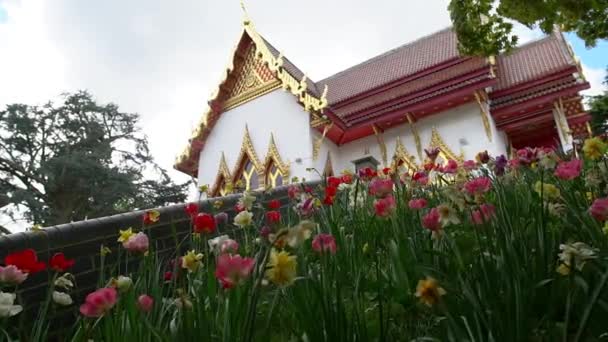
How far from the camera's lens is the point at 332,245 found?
3.75 feet

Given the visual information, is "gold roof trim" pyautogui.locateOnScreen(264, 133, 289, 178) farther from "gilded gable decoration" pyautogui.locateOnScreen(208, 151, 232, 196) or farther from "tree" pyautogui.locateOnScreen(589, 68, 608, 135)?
"tree" pyautogui.locateOnScreen(589, 68, 608, 135)

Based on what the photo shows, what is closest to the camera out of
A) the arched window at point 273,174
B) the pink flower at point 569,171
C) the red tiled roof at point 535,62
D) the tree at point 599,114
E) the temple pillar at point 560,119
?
the pink flower at point 569,171

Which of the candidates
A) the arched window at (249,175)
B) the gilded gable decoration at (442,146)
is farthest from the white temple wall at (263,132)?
the gilded gable decoration at (442,146)

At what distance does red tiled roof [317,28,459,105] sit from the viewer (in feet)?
38.8

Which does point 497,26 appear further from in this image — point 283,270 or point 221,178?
point 221,178

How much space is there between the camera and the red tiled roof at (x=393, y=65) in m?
11.8

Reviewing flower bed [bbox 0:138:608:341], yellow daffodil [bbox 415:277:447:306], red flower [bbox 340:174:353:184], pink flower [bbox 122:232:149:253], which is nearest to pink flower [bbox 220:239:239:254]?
flower bed [bbox 0:138:608:341]

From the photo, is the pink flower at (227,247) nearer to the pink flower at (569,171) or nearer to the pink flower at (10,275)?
the pink flower at (10,275)

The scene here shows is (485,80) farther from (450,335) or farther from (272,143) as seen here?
(450,335)

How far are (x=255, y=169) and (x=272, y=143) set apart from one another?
A: 3.09ft

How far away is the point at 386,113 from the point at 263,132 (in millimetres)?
3602

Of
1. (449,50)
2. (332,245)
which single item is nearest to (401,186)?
(332,245)

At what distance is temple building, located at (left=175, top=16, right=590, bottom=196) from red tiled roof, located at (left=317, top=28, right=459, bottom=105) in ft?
0.23

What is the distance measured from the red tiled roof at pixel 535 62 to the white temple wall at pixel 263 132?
5.19 meters
